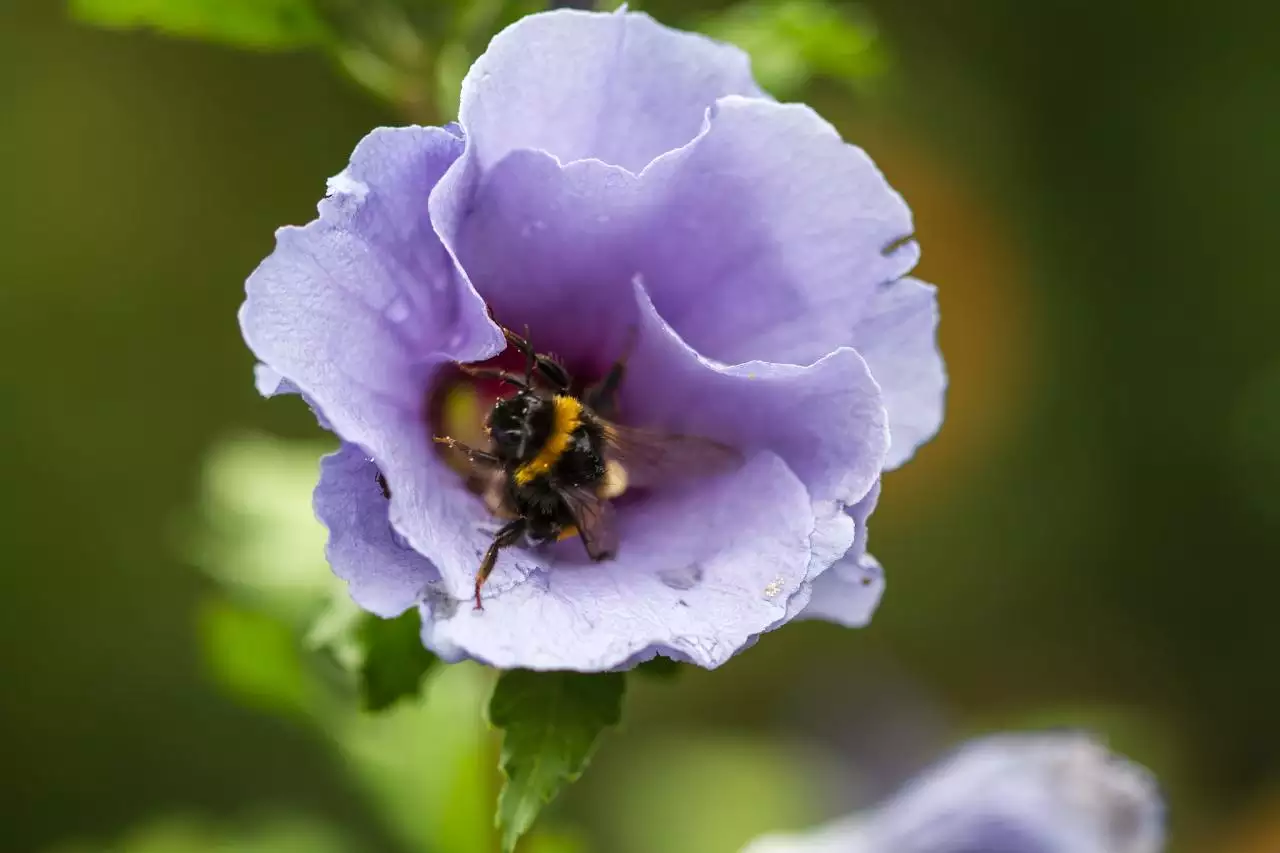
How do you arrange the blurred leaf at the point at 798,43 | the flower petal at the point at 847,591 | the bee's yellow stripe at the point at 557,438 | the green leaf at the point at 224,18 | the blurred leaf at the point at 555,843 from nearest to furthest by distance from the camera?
1. the flower petal at the point at 847,591
2. the bee's yellow stripe at the point at 557,438
3. the green leaf at the point at 224,18
4. the blurred leaf at the point at 798,43
5. the blurred leaf at the point at 555,843

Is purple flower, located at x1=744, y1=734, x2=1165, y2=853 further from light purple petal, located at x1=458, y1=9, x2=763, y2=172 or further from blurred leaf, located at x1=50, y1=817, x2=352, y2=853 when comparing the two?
blurred leaf, located at x1=50, y1=817, x2=352, y2=853

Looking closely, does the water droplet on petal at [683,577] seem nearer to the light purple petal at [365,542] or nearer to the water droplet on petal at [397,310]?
the light purple petal at [365,542]

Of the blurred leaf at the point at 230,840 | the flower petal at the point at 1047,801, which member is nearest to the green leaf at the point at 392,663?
the flower petal at the point at 1047,801

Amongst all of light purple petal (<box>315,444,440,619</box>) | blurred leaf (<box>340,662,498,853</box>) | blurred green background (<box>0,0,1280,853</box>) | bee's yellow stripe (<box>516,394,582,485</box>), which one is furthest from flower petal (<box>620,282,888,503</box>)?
blurred green background (<box>0,0,1280,853</box>)

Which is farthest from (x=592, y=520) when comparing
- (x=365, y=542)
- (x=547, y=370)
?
(x=365, y=542)

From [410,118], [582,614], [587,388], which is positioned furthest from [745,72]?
A: [410,118]

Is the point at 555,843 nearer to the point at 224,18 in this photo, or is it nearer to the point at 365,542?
the point at 365,542
